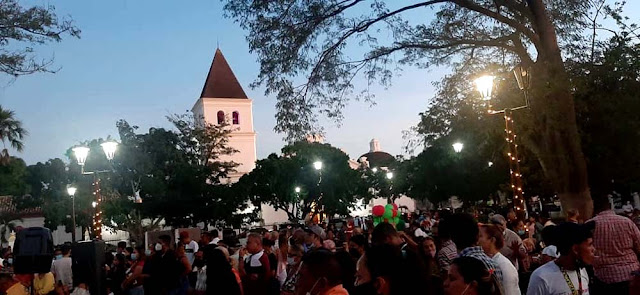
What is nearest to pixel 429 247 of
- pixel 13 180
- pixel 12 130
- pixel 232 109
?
pixel 12 130

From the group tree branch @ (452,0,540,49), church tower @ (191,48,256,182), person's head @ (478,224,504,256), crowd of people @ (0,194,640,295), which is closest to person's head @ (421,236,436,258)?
crowd of people @ (0,194,640,295)

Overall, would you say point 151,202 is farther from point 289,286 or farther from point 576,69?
point 289,286

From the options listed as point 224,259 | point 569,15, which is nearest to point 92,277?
point 224,259

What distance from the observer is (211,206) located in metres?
36.0

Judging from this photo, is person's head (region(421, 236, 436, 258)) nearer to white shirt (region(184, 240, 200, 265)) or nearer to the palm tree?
white shirt (region(184, 240, 200, 265))

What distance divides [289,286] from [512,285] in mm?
2563

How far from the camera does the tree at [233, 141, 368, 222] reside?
133 feet

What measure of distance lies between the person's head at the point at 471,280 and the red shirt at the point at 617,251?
3129 mm

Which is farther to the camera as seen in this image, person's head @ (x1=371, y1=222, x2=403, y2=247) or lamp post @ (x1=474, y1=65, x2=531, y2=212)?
lamp post @ (x1=474, y1=65, x2=531, y2=212)

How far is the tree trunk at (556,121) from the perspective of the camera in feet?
46.6

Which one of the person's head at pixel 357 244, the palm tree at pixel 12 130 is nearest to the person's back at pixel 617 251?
the person's head at pixel 357 244

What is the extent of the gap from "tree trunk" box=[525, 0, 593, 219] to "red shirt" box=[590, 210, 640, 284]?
8631 millimetres

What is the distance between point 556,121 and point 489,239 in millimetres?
10601

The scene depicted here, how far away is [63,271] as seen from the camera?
38.2 ft
